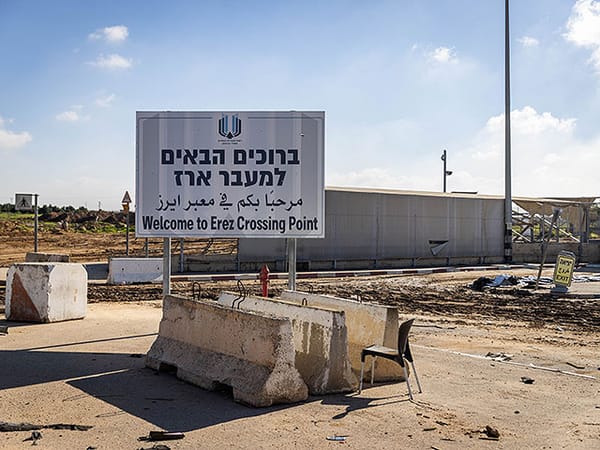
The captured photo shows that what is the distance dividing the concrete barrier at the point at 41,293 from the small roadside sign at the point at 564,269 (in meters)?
13.3

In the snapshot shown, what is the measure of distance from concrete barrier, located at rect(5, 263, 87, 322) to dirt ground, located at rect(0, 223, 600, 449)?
418 millimetres

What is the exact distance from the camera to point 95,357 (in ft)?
32.9

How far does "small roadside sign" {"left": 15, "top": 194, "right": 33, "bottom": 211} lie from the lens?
77.2 feet

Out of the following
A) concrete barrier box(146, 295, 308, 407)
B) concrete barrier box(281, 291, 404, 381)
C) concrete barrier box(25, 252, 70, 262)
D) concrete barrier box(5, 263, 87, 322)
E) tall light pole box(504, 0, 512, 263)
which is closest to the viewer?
concrete barrier box(146, 295, 308, 407)

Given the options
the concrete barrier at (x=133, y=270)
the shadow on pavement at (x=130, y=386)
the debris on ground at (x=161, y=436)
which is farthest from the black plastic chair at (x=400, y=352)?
the concrete barrier at (x=133, y=270)

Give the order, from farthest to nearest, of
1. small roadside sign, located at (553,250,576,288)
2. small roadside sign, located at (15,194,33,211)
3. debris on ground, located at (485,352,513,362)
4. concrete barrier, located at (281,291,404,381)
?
small roadside sign, located at (15,194,33,211) < small roadside sign, located at (553,250,576,288) < debris on ground, located at (485,352,513,362) < concrete barrier, located at (281,291,404,381)

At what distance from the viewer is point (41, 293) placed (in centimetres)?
1334

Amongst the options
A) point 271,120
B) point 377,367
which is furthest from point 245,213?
point 377,367

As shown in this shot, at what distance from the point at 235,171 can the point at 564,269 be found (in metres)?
12.3

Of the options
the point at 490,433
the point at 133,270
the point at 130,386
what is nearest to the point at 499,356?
the point at 490,433

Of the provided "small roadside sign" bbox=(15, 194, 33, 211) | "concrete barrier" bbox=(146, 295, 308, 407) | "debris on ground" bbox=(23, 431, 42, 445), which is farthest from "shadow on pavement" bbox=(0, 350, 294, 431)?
"small roadside sign" bbox=(15, 194, 33, 211)

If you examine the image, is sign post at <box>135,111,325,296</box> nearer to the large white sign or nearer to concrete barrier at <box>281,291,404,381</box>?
the large white sign

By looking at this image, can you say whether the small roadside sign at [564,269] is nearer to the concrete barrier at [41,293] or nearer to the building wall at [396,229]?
the building wall at [396,229]

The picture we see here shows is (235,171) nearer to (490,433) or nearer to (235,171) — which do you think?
(235,171)
